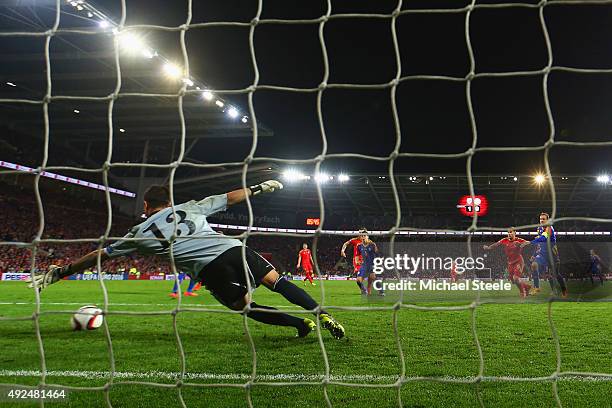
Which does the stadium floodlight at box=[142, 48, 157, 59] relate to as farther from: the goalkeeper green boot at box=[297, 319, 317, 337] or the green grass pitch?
the goalkeeper green boot at box=[297, 319, 317, 337]

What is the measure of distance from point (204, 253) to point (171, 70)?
20.8 meters

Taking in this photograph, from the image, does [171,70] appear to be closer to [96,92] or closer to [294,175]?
[96,92]

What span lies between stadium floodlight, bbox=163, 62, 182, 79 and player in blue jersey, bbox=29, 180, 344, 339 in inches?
788

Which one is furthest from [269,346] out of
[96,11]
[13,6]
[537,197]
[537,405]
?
[537,197]

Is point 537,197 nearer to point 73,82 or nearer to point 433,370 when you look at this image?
point 73,82

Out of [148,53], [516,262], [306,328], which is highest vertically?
[148,53]

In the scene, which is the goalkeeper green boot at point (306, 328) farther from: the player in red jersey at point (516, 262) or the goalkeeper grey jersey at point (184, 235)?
the player in red jersey at point (516, 262)

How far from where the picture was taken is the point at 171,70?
2339 cm

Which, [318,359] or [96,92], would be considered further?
[96,92]

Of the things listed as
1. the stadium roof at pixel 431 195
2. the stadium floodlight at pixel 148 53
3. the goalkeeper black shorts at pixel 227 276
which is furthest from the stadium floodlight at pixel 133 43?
the goalkeeper black shorts at pixel 227 276

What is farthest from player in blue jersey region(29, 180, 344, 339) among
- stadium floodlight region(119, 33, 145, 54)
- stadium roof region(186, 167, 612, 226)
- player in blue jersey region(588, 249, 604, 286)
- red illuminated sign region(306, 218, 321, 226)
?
red illuminated sign region(306, 218, 321, 226)

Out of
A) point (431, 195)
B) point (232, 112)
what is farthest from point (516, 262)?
point (431, 195)

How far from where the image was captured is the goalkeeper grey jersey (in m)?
4.01

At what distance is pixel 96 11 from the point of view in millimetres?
17422
